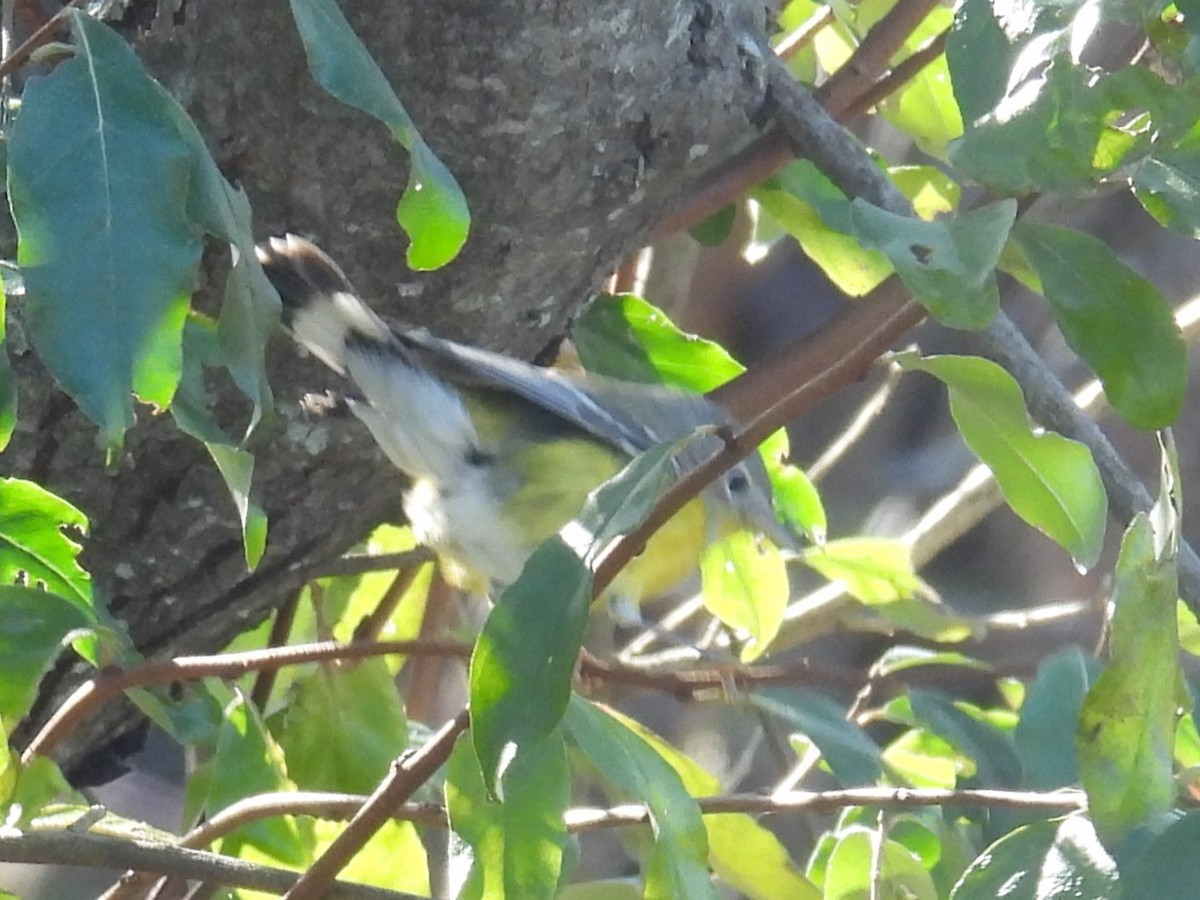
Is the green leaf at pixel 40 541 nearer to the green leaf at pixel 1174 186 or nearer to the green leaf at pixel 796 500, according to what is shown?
the green leaf at pixel 1174 186

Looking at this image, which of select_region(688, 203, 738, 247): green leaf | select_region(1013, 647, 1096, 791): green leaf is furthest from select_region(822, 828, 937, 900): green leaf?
select_region(688, 203, 738, 247): green leaf

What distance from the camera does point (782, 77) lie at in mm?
1036

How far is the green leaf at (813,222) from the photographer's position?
110 centimetres

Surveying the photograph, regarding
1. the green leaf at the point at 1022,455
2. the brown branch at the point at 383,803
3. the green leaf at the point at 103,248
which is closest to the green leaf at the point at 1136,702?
the green leaf at the point at 1022,455

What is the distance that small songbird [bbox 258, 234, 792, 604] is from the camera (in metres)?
1.13

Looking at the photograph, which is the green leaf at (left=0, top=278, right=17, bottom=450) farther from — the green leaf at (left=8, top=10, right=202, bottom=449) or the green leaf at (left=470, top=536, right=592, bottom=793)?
the green leaf at (left=470, top=536, right=592, bottom=793)

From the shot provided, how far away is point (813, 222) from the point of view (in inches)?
45.2

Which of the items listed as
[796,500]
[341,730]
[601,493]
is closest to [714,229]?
[796,500]

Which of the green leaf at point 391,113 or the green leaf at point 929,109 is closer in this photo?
the green leaf at point 391,113

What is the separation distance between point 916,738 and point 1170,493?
721mm

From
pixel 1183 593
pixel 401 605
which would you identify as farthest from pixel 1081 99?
pixel 401 605

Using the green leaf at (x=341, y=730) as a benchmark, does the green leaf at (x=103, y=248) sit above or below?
below

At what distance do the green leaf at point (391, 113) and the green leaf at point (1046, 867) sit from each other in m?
0.32

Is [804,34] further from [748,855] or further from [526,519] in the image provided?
[748,855]
